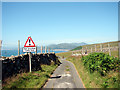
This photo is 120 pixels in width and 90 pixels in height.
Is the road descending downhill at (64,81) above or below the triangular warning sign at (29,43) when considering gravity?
below

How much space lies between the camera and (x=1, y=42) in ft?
29.9

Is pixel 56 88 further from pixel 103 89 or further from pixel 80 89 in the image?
pixel 103 89

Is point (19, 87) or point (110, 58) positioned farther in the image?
point (110, 58)

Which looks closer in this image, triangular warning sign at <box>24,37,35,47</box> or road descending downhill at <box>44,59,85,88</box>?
road descending downhill at <box>44,59,85,88</box>

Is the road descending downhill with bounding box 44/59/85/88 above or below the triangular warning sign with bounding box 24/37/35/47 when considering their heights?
below

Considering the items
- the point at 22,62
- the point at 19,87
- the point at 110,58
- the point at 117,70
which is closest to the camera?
the point at 19,87

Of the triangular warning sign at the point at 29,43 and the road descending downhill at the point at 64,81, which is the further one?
the triangular warning sign at the point at 29,43

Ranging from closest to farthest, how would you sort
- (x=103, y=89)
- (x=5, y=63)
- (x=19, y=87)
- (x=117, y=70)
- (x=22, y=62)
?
(x=103, y=89)
(x=19, y=87)
(x=5, y=63)
(x=117, y=70)
(x=22, y=62)

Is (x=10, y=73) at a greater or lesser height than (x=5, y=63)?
lesser

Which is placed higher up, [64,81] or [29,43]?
[29,43]

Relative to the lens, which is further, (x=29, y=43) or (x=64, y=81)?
(x=29, y=43)

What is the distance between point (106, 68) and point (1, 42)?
30.4 feet

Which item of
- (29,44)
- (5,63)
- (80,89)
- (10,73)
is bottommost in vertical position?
(80,89)

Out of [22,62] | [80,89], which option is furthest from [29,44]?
[80,89]
